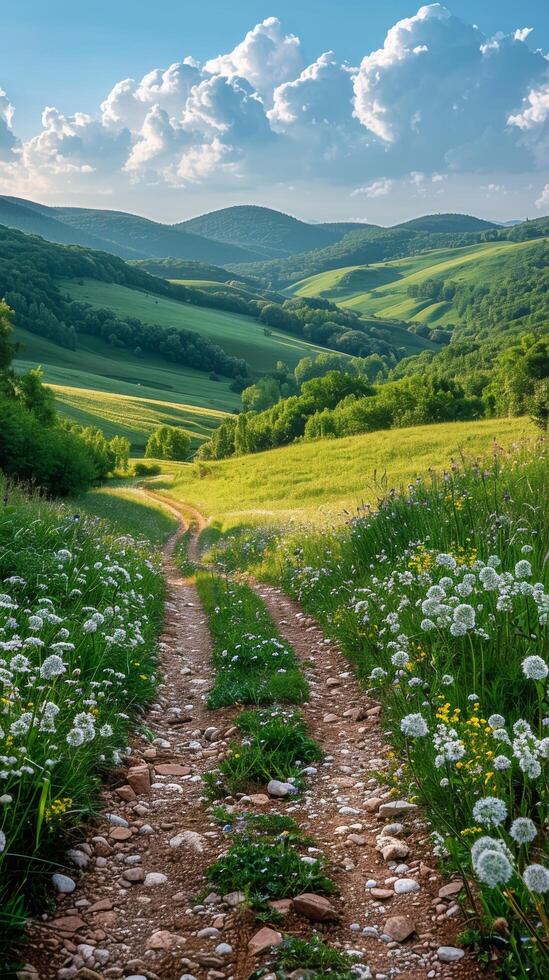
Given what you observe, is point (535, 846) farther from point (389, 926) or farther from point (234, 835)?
point (234, 835)

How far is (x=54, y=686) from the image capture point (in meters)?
5.82

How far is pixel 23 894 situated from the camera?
4258 mm

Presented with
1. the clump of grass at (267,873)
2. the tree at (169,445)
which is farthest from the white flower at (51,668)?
the tree at (169,445)

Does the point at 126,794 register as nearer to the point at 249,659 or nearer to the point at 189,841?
the point at 189,841

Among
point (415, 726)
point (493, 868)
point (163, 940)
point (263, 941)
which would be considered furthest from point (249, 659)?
point (493, 868)

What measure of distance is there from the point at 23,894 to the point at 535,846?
10.6 feet

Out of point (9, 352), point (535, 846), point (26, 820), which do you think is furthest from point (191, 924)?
point (9, 352)

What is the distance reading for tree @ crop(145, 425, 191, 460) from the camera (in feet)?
349

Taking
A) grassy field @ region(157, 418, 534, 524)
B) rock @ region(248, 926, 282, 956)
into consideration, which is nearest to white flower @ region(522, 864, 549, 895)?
rock @ region(248, 926, 282, 956)

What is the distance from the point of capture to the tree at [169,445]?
10638cm

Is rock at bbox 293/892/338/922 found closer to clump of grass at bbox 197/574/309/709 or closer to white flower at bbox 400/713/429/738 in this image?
white flower at bbox 400/713/429/738

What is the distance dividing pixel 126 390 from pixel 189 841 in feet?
491

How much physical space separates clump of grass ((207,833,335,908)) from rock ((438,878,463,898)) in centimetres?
70

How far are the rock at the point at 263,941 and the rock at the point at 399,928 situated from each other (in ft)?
2.13
